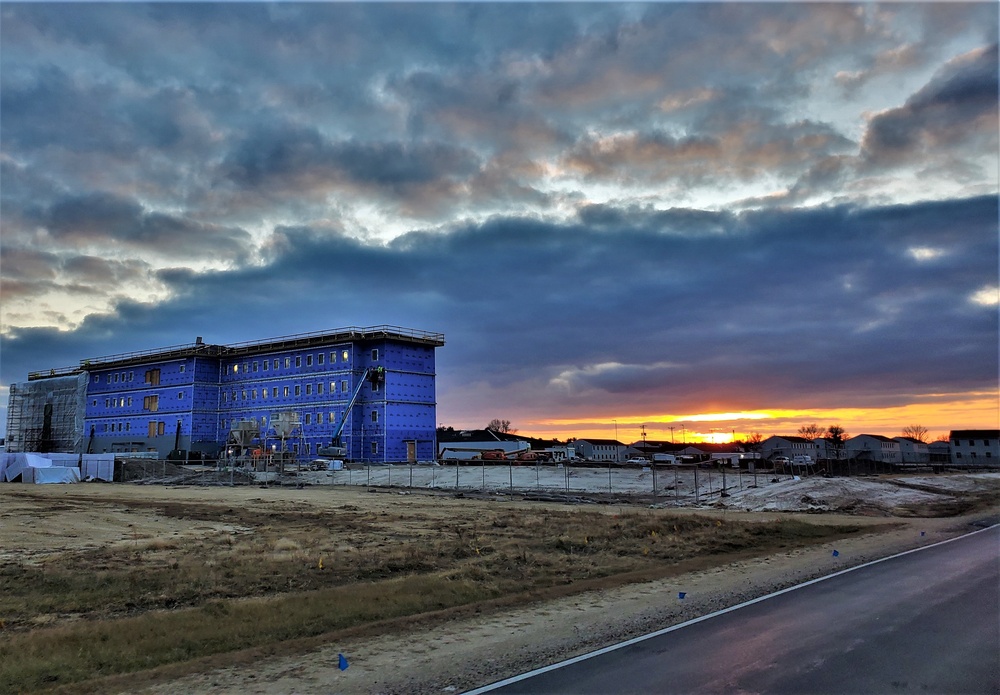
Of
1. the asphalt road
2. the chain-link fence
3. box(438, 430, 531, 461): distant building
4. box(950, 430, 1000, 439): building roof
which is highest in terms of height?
box(950, 430, 1000, 439): building roof

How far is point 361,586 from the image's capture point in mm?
15695

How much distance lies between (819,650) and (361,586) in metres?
10.1

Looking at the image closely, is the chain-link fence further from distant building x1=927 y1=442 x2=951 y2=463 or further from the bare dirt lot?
distant building x1=927 y1=442 x2=951 y2=463

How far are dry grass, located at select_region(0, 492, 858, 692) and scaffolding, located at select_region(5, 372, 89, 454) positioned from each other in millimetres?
104136

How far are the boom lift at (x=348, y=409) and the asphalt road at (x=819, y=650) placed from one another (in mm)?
72362

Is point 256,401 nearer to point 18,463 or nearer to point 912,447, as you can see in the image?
point 18,463

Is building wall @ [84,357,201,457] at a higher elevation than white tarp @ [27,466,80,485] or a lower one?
higher

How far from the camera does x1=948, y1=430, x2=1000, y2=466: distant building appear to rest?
132m

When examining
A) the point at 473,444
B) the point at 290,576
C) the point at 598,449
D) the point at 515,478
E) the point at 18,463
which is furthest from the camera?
the point at 598,449

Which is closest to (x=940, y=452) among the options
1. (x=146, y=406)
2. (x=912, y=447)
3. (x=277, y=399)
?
(x=912, y=447)

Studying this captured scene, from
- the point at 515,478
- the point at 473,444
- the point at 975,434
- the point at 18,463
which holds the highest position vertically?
the point at 975,434

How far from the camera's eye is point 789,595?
14.1 m

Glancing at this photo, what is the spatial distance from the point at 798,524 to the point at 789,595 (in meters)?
16.9

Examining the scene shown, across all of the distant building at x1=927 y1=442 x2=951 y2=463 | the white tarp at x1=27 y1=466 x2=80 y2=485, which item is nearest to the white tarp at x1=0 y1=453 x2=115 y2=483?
the white tarp at x1=27 y1=466 x2=80 y2=485
